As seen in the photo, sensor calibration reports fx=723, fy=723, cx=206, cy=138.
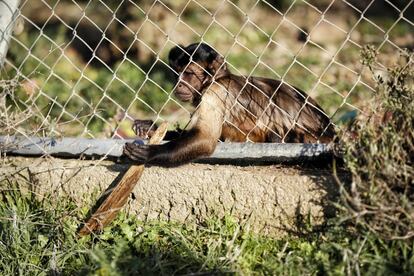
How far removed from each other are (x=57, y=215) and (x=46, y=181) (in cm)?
29

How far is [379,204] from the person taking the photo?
2.91 m

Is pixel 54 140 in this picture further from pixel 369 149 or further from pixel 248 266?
pixel 369 149

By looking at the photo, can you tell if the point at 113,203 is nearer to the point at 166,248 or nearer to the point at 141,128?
the point at 166,248

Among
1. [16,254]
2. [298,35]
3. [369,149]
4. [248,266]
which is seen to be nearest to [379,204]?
[369,149]

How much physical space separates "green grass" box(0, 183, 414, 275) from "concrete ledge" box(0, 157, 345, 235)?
0.07 metres

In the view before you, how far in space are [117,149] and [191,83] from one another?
936 mm

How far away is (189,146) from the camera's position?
3.91 m

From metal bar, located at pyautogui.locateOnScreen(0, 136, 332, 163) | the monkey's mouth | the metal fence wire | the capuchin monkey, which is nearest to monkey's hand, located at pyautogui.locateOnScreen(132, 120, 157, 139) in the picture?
the capuchin monkey

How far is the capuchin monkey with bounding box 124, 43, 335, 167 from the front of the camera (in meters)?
4.13

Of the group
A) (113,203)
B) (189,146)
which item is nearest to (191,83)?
(189,146)

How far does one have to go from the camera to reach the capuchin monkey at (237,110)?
413 cm

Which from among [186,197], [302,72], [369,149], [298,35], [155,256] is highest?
[298,35]

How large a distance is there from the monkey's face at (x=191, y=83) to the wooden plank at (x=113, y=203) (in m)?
1.04

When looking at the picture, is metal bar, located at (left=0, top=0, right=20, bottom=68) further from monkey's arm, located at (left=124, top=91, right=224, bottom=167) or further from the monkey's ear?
the monkey's ear
